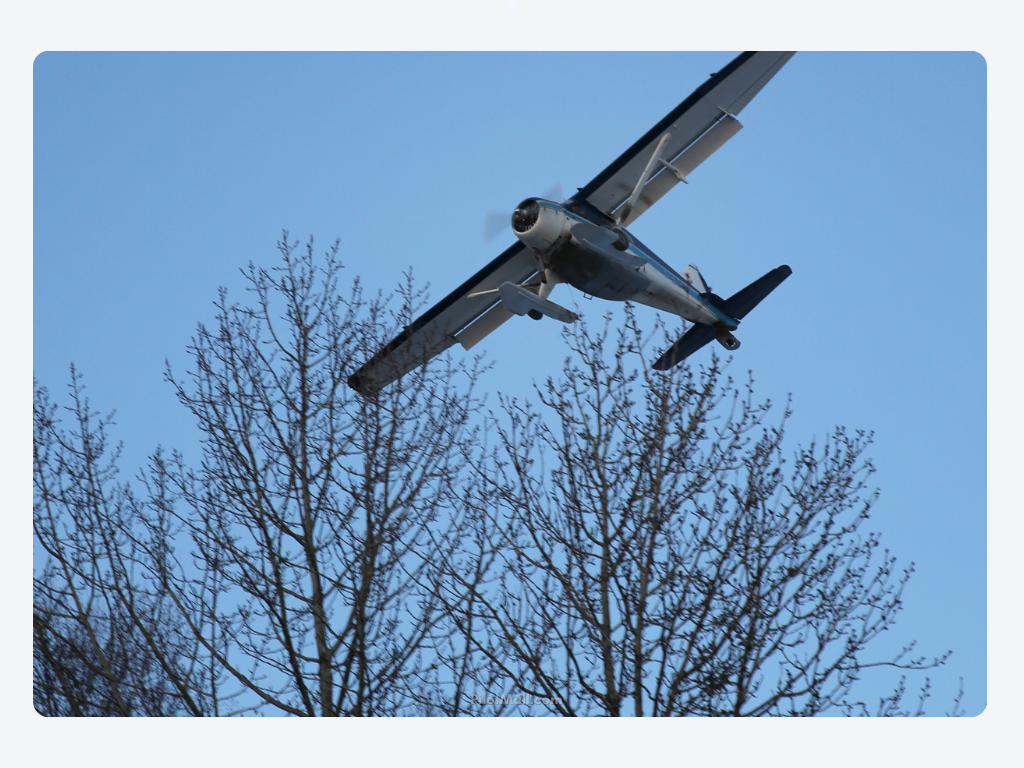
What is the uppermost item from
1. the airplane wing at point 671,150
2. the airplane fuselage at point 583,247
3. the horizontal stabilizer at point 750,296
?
the airplane wing at point 671,150

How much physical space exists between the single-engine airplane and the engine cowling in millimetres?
12

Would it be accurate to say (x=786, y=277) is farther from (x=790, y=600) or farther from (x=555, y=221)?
(x=790, y=600)

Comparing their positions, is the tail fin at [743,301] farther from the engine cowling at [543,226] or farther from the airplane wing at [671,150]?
the engine cowling at [543,226]

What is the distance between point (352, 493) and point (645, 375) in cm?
251

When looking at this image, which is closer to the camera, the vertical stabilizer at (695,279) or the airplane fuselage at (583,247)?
the airplane fuselage at (583,247)

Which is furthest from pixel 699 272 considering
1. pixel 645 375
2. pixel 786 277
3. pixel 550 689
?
pixel 550 689

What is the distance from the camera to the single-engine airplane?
445 inches

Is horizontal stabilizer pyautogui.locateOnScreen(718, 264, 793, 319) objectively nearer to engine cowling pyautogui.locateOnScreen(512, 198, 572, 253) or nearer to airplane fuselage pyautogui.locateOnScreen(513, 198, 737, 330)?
airplane fuselage pyautogui.locateOnScreen(513, 198, 737, 330)

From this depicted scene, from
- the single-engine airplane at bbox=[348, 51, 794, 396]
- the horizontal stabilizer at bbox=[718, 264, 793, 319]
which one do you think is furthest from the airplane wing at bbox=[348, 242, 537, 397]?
the horizontal stabilizer at bbox=[718, 264, 793, 319]

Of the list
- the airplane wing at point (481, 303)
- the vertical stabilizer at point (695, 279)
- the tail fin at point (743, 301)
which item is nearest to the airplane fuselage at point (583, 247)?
the airplane wing at point (481, 303)

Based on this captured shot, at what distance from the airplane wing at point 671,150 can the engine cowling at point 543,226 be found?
0.59 metres

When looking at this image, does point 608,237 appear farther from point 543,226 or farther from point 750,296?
point 750,296

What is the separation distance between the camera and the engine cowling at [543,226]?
37.8ft

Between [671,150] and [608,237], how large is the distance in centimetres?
164
